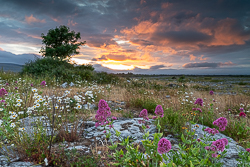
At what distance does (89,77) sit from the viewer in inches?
664

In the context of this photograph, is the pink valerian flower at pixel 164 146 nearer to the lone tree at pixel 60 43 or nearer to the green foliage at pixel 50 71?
the green foliage at pixel 50 71

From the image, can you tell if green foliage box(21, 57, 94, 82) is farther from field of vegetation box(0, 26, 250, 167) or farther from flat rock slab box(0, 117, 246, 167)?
flat rock slab box(0, 117, 246, 167)

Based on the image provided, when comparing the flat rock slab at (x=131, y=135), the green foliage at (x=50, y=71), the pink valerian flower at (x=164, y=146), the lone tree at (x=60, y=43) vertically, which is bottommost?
the flat rock slab at (x=131, y=135)

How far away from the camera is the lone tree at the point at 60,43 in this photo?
88.7 ft

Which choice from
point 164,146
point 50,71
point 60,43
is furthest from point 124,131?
point 60,43

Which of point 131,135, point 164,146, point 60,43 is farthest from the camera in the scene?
point 60,43

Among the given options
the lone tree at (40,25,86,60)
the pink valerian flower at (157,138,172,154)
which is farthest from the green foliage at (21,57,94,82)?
the pink valerian flower at (157,138,172,154)

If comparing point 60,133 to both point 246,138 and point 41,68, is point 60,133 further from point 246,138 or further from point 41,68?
point 41,68

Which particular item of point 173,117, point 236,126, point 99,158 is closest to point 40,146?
point 99,158

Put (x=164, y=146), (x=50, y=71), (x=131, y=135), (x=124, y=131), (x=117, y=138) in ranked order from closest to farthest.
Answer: (x=164, y=146) < (x=117, y=138) < (x=131, y=135) < (x=124, y=131) < (x=50, y=71)

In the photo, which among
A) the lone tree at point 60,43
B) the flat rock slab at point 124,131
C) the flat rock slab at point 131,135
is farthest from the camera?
the lone tree at point 60,43

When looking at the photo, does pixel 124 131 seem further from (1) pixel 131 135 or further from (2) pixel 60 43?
(2) pixel 60 43

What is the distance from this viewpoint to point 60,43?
2900 cm

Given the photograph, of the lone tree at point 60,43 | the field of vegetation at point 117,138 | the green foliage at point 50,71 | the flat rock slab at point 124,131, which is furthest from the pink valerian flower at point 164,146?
the lone tree at point 60,43
